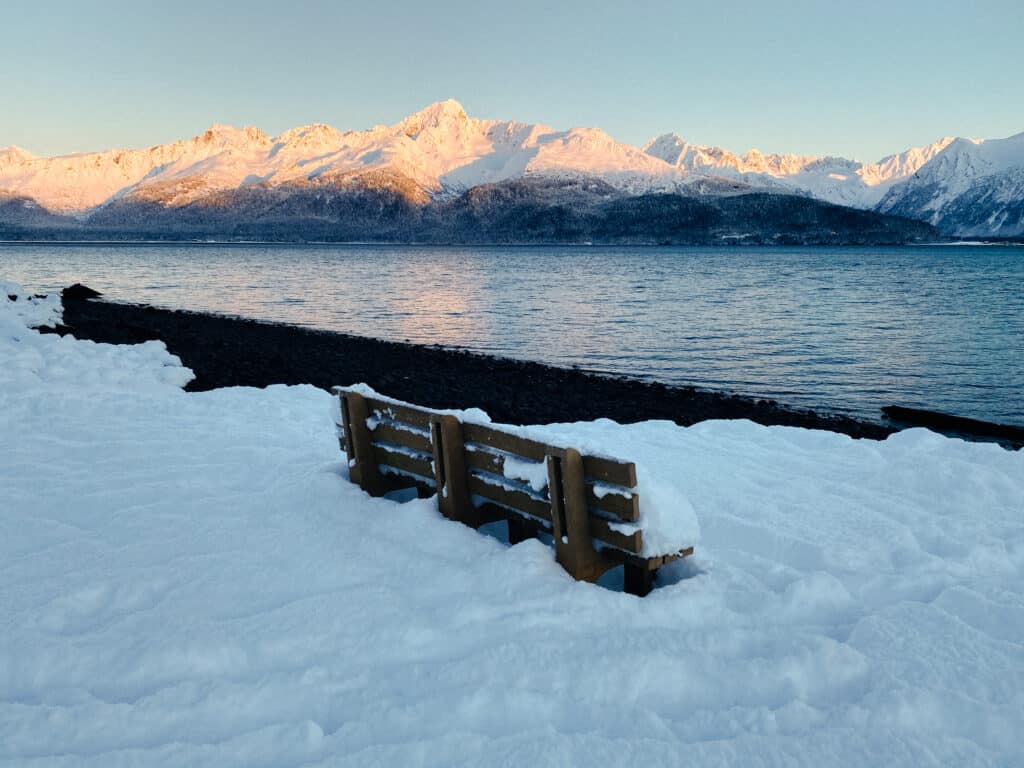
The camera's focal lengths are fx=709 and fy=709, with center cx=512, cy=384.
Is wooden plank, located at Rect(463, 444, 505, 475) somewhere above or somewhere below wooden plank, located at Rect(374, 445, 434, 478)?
above

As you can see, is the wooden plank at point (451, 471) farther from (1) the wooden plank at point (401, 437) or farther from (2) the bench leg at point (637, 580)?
(2) the bench leg at point (637, 580)

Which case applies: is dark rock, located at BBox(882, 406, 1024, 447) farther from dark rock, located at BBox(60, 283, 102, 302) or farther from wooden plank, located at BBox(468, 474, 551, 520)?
dark rock, located at BBox(60, 283, 102, 302)

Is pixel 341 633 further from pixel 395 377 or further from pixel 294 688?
pixel 395 377

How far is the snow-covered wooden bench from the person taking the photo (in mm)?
5105

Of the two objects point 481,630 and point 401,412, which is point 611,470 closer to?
point 481,630

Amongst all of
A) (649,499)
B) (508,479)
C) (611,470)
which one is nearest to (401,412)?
(508,479)

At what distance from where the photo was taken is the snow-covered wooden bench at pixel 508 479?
5105 mm

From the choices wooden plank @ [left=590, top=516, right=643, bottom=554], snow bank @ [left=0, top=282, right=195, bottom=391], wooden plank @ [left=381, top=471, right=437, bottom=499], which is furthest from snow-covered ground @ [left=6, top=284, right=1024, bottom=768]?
snow bank @ [left=0, top=282, right=195, bottom=391]

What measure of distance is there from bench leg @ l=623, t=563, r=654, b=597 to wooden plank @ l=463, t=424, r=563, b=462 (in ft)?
3.46

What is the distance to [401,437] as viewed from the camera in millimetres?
Answer: 6988

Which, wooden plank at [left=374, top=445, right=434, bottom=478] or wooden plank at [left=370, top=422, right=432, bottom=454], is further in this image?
wooden plank at [left=374, top=445, right=434, bottom=478]

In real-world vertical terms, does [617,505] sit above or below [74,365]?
above

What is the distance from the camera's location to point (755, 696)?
Answer: 4141 millimetres

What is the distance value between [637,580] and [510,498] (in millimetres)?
1228
